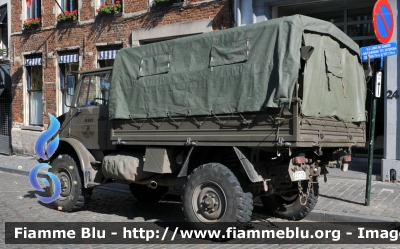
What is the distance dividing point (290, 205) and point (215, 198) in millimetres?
1798

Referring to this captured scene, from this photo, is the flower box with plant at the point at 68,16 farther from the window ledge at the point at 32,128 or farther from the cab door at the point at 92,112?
the cab door at the point at 92,112

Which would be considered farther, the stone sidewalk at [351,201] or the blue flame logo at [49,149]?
the blue flame logo at [49,149]

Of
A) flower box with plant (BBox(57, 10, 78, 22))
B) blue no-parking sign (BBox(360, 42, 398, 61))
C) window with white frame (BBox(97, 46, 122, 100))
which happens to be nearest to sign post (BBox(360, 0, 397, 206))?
blue no-parking sign (BBox(360, 42, 398, 61))

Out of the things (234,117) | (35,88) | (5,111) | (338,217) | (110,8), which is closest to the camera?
(234,117)

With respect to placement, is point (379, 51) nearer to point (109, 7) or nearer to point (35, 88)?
point (109, 7)

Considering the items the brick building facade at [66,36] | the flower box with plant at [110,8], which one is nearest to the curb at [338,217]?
the brick building facade at [66,36]

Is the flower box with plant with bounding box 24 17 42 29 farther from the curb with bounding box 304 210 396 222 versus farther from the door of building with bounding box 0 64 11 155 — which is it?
the curb with bounding box 304 210 396 222

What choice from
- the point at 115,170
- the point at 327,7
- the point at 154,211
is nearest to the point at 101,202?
the point at 154,211

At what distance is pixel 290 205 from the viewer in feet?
24.6

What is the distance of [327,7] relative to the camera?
1205 cm

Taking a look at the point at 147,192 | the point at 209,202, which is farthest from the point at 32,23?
the point at 209,202

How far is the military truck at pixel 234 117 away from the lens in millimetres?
5863

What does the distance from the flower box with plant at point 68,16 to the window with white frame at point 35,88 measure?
6.67 feet

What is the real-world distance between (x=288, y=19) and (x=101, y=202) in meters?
5.28
